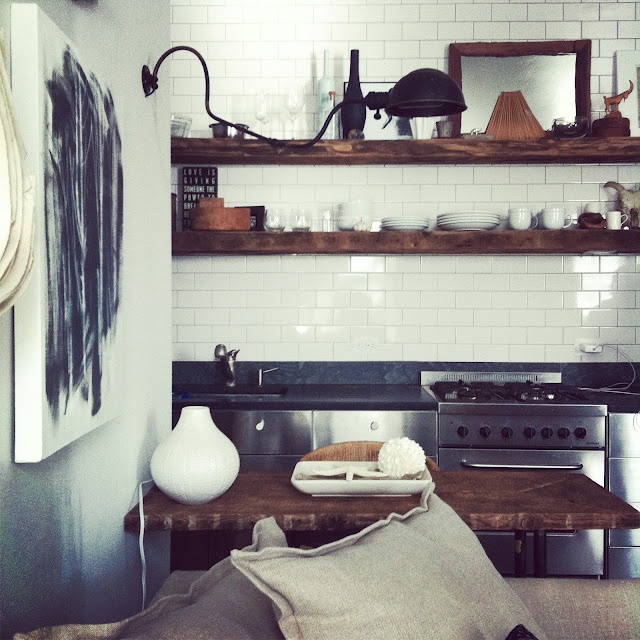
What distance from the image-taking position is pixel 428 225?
4016 millimetres

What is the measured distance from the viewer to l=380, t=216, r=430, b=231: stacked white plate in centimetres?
386

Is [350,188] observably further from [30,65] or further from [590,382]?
[30,65]

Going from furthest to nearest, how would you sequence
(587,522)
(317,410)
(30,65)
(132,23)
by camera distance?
1. (317,410)
2. (132,23)
3. (587,522)
4. (30,65)

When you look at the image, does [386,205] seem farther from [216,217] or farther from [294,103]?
[216,217]

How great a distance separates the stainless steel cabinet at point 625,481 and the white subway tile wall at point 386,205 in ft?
2.67

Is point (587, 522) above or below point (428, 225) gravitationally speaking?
below

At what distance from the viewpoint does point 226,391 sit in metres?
3.95

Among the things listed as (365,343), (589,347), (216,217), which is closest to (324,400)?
(365,343)

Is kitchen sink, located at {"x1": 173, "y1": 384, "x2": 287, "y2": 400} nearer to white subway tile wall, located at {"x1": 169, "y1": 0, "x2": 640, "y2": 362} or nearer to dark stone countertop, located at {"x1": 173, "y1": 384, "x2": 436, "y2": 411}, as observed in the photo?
dark stone countertop, located at {"x1": 173, "y1": 384, "x2": 436, "y2": 411}

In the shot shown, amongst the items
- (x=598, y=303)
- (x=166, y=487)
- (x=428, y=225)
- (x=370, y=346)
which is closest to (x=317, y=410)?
(x=370, y=346)

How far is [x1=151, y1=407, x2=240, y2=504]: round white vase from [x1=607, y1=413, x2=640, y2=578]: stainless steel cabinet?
94.9 inches

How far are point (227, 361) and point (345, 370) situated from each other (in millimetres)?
765

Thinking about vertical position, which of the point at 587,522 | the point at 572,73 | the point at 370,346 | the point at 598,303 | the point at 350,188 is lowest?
the point at 587,522

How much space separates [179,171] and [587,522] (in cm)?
329
